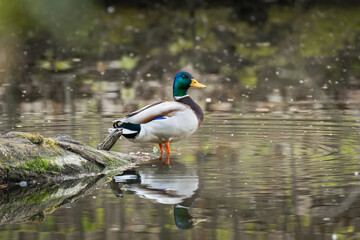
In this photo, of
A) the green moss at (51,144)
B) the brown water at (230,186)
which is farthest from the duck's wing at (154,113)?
the green moss at (51,144)

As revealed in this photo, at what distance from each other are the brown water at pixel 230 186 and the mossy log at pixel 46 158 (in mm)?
238

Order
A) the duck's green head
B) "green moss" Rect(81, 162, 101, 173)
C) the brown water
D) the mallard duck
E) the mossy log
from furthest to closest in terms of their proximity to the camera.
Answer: the duck's green head, the mallard duck, "green moss" Rect(81, 162, 101, 173), the mossy log, the brown water

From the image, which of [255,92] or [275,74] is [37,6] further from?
[255,92]

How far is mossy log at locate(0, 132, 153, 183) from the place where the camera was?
7699mm

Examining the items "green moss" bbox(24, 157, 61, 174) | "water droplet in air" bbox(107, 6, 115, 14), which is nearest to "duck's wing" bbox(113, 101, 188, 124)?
"green moss" bbox(24, 157, 61, 174)

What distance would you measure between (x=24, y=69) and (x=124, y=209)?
39.8 ft

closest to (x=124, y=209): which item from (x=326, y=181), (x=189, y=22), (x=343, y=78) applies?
(x=326, y=181)

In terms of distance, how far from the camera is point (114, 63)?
19297mm

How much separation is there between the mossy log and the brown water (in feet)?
0.78

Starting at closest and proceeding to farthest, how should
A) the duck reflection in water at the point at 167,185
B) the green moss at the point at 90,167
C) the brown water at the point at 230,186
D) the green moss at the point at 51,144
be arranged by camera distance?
1. the brown water at the point at 230,186
2. the duck reflection in water at the point at 167,185
3. the green moss at the point at 51,144
4. the green moss at the point at 90,167

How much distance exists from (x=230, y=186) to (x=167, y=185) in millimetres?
628

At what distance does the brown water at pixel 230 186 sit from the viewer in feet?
19.7

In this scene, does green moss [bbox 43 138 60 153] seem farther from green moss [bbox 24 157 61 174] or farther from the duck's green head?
the duck's green head

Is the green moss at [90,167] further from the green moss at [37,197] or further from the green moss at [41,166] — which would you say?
the green moss at [37,197]
